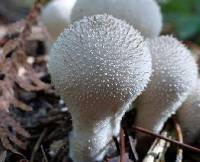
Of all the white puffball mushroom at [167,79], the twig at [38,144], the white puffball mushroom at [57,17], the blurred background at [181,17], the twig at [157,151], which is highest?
the blurred background at [181,17]

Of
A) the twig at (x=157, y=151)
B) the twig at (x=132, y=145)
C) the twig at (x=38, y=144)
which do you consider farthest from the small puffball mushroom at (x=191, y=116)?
the twig at (x=38, y=144)

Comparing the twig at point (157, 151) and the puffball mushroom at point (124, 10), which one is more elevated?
the puffball mushroom at point (124, 10)

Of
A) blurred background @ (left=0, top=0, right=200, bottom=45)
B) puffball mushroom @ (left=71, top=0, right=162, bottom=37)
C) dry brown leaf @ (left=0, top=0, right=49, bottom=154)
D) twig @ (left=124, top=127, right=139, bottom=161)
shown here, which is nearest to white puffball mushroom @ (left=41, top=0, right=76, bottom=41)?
dry brown leaf @ (left=0, top=0, right=49, bottom=154)

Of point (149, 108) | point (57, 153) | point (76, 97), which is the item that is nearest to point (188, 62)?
point (149, 108)

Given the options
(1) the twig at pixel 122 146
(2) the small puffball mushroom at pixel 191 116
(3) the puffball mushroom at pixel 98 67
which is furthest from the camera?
(2) the small puffball mushroom at pixel 191 116

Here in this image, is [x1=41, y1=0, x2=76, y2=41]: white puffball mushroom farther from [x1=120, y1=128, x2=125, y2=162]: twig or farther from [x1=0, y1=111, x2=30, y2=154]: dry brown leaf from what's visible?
[x1=120, y1=128, x2=125, y2=162]: twig

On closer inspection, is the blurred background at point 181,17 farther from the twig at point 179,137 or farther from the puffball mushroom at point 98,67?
Result: the puffball mushroom at point 98,67

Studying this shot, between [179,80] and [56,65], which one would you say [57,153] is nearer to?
[56,65]
